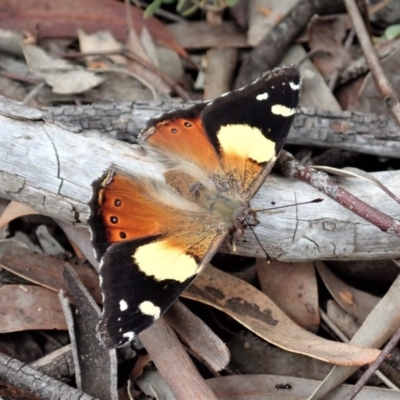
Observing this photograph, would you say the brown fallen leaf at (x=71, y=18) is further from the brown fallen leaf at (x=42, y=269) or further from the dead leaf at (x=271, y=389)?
the dead leaf at (x=271, y=389)

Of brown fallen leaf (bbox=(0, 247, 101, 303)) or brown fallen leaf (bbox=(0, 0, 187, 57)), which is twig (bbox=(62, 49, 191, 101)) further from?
brown fallen leaf (bbox=(0, 247, 101, 303))

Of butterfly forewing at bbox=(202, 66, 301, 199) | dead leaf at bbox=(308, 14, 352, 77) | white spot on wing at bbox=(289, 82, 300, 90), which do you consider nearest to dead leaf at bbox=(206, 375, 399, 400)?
butterfly forewing at bbox=(202, 66, 301, 199)

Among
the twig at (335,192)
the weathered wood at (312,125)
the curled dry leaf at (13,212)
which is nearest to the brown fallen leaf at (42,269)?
the curled dry leaf at (13,212)

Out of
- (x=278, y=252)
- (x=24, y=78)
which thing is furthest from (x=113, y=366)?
(x=24, y=78)

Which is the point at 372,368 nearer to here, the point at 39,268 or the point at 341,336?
the point at 341,336

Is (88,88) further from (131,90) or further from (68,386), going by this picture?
(68,386)
